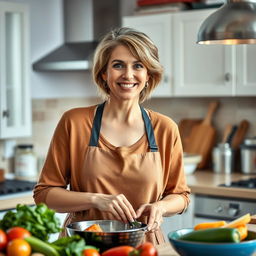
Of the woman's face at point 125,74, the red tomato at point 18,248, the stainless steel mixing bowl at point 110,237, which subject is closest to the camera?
the red tomato at point 18,248

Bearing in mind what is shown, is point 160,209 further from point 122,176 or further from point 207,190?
point 207,190

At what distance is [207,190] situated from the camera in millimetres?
4438

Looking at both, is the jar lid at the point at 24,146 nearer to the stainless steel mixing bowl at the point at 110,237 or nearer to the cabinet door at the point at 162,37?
the cabinet door at the point at 162,37

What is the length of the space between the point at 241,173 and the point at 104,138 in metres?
2.39

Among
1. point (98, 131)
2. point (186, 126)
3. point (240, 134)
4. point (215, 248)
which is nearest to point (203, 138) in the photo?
point (186, 126)

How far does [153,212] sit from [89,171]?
36 cm

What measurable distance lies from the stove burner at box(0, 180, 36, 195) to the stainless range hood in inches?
39.1

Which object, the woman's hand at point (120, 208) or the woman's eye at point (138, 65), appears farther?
the woman's eye at point (138, 65)

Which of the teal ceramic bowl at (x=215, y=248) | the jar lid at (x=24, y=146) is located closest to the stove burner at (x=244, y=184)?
the jar lid at (x=24, y=146)

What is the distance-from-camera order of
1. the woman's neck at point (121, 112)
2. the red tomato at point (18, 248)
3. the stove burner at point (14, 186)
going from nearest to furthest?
the red tomato at point (18, 248) < the woman's neck at point (121, 112) < the stove burner at point (14, 186)

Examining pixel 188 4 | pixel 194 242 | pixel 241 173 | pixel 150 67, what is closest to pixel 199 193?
pixel 241 173

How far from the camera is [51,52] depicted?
214 inches

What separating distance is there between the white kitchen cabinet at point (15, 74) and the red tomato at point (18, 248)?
2.87 metres

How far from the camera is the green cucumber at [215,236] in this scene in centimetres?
206
